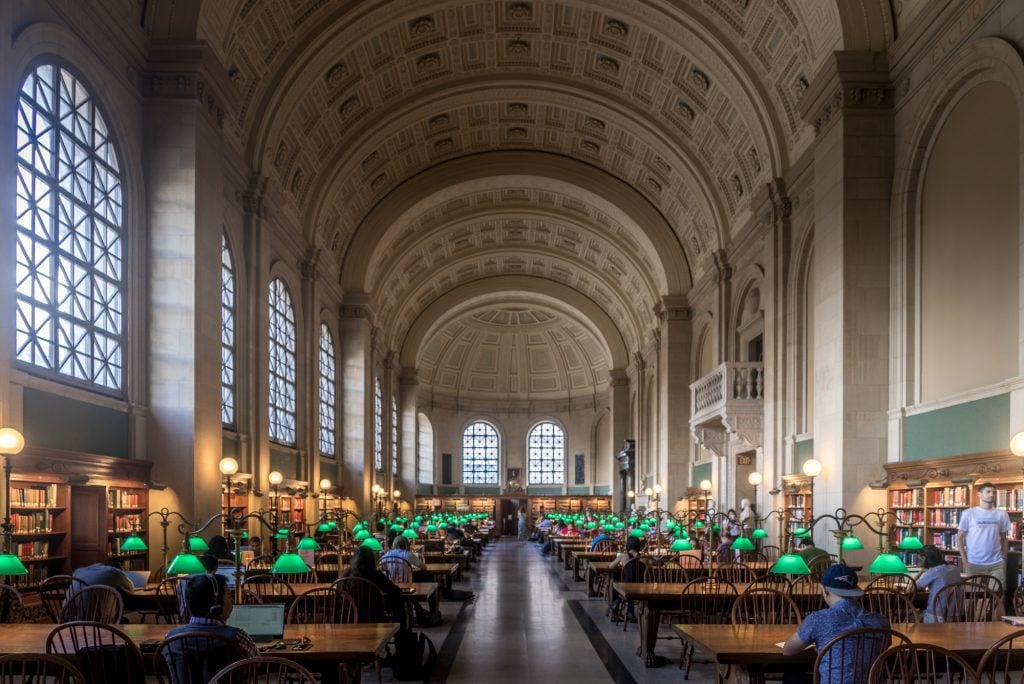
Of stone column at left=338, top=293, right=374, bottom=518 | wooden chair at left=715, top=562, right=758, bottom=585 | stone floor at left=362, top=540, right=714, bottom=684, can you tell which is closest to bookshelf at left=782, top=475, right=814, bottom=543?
stone floor at left=362, top=540, right=714, bottom=684

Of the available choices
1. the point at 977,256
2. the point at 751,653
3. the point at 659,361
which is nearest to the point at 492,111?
the point at 659,361

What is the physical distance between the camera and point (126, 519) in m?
13.5

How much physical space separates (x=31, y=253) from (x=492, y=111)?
18.2 m

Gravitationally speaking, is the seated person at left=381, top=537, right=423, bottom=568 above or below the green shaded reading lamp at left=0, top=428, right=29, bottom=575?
below

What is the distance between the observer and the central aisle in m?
10.4

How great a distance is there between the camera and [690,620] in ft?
41.9

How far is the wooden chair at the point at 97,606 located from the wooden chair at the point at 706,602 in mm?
5193

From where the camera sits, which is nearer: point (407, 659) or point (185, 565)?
point (185, 565)

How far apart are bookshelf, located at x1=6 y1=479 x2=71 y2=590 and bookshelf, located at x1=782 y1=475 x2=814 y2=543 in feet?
38.3

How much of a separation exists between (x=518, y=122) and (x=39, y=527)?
20534mm

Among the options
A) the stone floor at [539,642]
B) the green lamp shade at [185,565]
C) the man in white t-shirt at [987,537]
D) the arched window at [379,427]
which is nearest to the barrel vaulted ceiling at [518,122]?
the arched window at [379,427]

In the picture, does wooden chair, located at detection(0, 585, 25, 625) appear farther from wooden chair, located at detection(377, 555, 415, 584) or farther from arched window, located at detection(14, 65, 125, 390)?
wooden chair, located at detection(377, 555, 415, 584)

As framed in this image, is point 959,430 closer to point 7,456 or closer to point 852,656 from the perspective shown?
point 852,656

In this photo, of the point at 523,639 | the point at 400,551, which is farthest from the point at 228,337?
the point at 523,639
